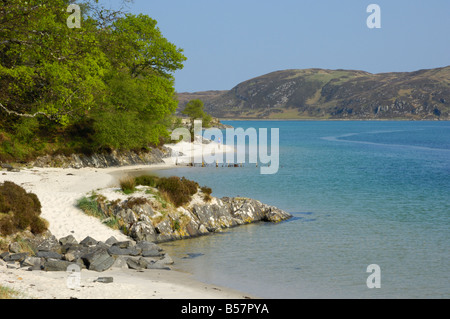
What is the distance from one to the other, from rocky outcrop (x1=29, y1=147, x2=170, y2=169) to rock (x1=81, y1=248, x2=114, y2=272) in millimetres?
27562

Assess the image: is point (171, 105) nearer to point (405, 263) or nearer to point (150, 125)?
point (150, 125)

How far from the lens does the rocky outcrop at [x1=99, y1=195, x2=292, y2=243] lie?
25547 millimetres

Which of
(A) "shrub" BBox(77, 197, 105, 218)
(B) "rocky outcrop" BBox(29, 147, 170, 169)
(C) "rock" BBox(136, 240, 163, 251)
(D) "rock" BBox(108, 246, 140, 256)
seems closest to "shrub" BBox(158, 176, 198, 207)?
(A) "shrub" BBox(77, 197, 105, 218)

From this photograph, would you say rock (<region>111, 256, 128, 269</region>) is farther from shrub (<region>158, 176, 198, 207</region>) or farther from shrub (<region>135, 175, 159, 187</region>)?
shrub (<region>135, 175, 159, 187</region>)

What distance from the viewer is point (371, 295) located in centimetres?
1733

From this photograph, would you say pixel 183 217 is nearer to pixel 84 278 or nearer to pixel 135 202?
pixel 135 202

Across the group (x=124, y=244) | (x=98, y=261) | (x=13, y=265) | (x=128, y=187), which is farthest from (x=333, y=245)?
(x=13, y=265)

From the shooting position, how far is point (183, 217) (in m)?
27.2

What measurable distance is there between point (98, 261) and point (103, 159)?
34.0m

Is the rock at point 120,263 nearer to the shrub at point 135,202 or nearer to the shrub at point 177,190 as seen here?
the shrub at point 135,202

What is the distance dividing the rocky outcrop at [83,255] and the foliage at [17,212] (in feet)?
2.01

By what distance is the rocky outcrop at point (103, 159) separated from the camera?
152ft

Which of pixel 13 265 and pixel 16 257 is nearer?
pixel 13 265

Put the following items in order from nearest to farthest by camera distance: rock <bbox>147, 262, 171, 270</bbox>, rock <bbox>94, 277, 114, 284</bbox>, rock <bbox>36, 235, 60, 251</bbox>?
1. rock <bbox>94, 277, 114, 284</bbox>
2. rock <bbox>147, 262, 171, 270</bbox>
3. rock <bbox>36, 235, 60, 251</bbox>
